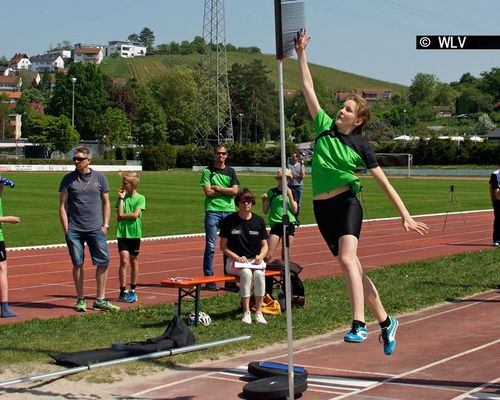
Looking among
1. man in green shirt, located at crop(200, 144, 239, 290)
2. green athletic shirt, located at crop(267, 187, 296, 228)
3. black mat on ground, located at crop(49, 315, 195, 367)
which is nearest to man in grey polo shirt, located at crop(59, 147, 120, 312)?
man in green shirt, located at crop(200, 144, 239, 290)

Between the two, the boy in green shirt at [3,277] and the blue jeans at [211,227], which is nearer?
the boy in green shirt at [3,277]

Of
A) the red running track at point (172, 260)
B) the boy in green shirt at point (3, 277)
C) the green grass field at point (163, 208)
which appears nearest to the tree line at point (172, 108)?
the green grass field at point (163, 208)

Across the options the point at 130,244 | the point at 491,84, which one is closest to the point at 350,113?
the point at 130,244

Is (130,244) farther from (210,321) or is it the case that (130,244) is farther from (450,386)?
(450,386)

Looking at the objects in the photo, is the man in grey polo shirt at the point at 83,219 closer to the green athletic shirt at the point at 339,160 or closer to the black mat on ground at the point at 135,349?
the black mat on ground at the point at 135,349

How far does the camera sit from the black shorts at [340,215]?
6.53 m

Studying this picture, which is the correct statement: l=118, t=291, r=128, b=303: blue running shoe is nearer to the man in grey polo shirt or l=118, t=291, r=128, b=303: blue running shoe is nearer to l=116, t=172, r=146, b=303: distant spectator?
l=116, t=172, r=146, b=303: distant spectator

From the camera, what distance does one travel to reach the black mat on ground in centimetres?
766

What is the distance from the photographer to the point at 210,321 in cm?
997

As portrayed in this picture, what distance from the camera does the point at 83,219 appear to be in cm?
1091

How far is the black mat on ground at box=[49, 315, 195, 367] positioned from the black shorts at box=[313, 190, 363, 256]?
2265mm

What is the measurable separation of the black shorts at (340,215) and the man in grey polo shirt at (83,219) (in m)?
4.87

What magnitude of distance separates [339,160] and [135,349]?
2.67m

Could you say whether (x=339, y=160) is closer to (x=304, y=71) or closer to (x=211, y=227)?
(x=304, y=71)
